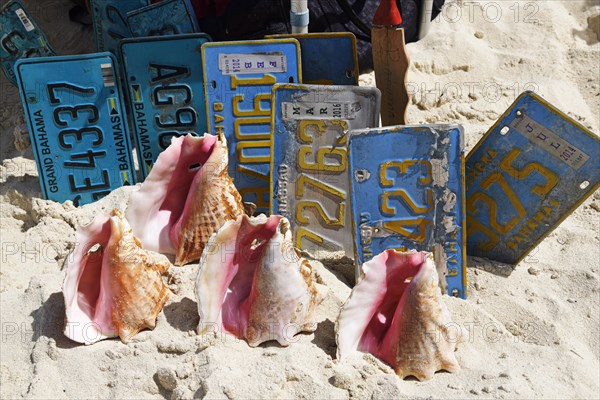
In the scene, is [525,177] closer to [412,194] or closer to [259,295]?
[412,194]

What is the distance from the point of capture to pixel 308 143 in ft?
9.85

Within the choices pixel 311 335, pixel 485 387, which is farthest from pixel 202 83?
pixel 485 387

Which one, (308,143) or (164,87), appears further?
(164,87)

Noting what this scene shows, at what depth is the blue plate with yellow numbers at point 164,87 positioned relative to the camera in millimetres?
3363

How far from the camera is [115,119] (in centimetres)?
339

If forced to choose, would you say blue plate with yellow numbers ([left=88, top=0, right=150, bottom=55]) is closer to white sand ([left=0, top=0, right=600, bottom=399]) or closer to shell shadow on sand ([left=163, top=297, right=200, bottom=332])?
white sand ([left=0, top=0, right=600, bottom=399])

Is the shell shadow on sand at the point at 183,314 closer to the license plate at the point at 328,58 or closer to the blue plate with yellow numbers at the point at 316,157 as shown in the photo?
the blue plate with yellow numbers at the point at 316,157

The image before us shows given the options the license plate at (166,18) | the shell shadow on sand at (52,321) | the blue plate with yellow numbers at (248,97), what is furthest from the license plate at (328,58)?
the shell shadow on sand at (52,321)

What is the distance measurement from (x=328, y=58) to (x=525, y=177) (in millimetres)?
949

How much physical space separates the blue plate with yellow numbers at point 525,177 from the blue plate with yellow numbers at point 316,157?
1.52 ft

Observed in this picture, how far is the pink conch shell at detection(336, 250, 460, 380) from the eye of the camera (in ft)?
7.92

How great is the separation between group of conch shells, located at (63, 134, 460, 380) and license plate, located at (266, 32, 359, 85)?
94 centimetres

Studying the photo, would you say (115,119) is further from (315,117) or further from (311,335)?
(311,335)

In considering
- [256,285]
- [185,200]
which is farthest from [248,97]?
[256,285]
